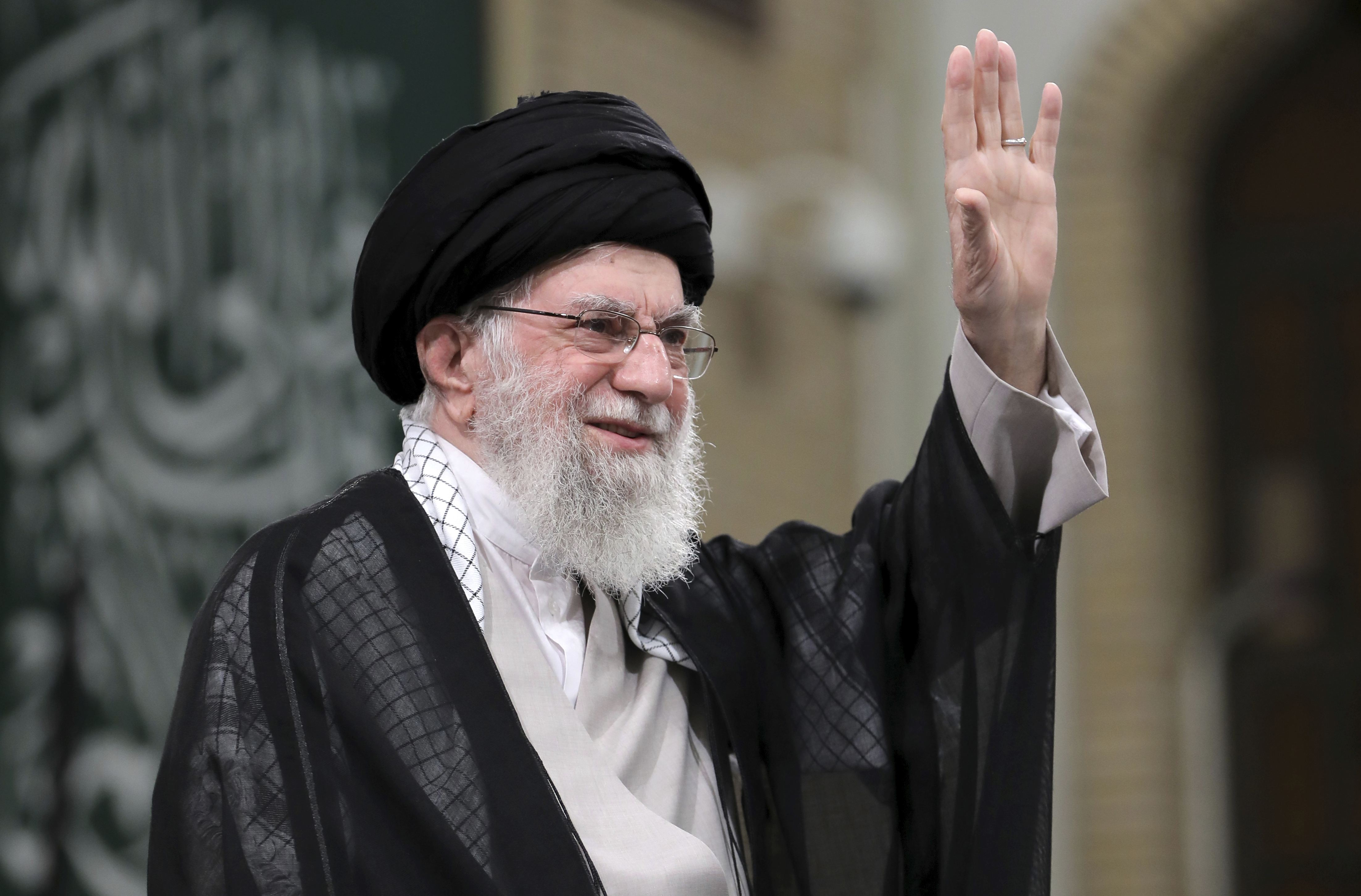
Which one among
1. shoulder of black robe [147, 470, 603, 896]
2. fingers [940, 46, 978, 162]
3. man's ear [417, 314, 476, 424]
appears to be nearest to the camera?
shoulder of black robe [147, 470, 603, 896]

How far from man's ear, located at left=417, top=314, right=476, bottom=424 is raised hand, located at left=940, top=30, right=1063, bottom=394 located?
572mm

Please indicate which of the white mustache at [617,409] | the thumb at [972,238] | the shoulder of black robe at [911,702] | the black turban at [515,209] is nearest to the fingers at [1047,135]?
the thumb at [972,238]

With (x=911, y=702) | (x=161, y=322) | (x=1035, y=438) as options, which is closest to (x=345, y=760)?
(x=911, y=702)

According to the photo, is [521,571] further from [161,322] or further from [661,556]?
[161,322]

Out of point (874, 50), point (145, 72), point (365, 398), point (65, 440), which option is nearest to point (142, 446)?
point (65, 440)

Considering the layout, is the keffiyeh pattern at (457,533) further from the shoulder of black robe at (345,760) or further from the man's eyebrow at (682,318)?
the man's eyebrow at (682,318)

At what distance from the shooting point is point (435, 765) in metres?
1.79

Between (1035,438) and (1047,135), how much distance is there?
1.09 ft

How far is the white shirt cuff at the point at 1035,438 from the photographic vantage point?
198 cm

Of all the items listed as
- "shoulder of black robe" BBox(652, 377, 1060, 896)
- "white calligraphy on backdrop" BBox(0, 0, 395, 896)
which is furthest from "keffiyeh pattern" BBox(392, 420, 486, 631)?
"white calligraphy on backdrop" BBox(0, 0, 395, 896)

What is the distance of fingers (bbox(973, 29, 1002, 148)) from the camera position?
200 cm

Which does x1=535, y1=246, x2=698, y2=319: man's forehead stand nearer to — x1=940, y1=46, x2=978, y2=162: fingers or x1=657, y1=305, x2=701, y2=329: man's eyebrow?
x1=657, y1=305, x2=701, y2=329: man's eyebrow

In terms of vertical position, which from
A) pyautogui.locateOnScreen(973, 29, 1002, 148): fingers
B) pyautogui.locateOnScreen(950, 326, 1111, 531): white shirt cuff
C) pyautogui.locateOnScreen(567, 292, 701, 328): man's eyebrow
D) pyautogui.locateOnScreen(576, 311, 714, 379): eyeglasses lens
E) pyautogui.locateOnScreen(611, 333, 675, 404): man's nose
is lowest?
pyautogui.locateOnScreen(950, 326, 1111, 531): white shirt cuff

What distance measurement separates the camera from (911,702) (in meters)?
2.09
